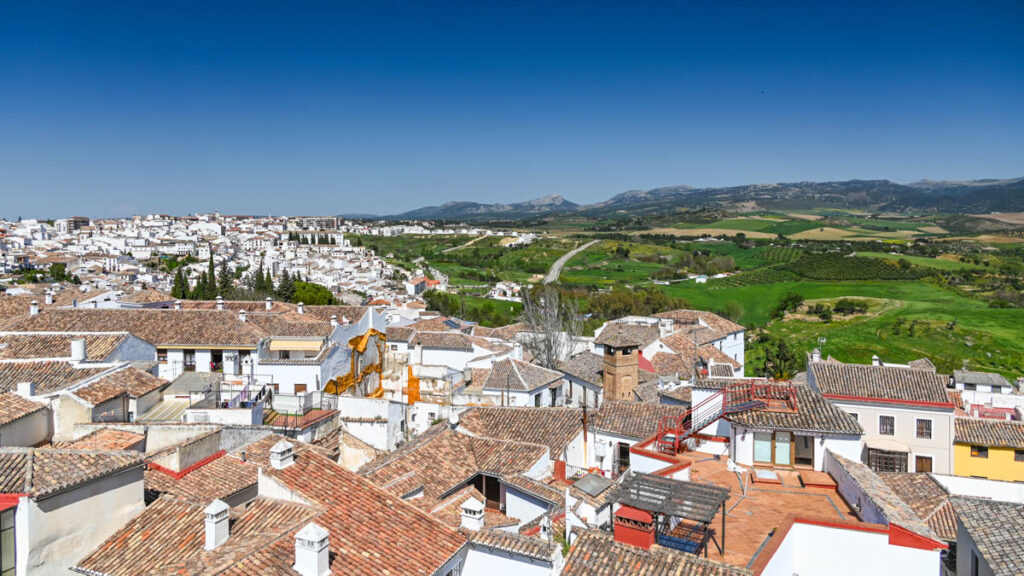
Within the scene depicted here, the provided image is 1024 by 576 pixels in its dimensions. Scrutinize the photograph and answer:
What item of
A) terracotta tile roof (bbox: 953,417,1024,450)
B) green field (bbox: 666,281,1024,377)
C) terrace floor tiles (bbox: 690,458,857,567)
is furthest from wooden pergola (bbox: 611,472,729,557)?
green field (bbox: 666,281,1024,377)

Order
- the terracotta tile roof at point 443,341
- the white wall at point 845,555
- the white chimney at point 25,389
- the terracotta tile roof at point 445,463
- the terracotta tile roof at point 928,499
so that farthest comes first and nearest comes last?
the terracotta tile roof at point 443,341 < the terracotta tile roof at point 928,499 < the white chimney at point 25,389 < the terracotta tile roof at point 445,463 < the white wall at point 845,555

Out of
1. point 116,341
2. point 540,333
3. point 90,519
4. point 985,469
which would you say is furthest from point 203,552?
point 540,333

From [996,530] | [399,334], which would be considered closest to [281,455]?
[996,530]

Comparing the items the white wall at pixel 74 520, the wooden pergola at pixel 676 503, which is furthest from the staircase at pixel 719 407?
the white wall at pixel 74 520

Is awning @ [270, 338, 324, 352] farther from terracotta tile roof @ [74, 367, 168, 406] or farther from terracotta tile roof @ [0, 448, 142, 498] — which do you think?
terracotta tile roof @ [0, 448, 142, 498]

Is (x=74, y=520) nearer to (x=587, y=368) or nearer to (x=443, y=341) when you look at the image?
(x=587, y=368)

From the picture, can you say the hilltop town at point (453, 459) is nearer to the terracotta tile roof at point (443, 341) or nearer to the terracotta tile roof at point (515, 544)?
the terracotta tile roof at point (515, 544)
